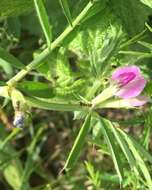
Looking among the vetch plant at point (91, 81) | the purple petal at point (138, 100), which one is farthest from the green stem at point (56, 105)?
the purple petal at point (138, 100)

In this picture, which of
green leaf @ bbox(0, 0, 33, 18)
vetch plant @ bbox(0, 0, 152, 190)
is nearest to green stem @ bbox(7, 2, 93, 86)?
vetch plant @ bbox(0, 0, 152, 190)

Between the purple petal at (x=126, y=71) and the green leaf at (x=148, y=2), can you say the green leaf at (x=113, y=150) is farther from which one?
the green leaf at (x=148, y=2)

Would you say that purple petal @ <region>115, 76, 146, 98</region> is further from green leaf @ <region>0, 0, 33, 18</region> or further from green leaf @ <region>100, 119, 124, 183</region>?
green leaf @ <region>0, 0, 33, 18</region>

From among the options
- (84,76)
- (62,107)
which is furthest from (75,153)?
(84,76)

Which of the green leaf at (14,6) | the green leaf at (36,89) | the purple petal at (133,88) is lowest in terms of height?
the purple petal at (133,88)

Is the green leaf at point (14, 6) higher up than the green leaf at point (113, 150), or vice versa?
the green leaf at point (14, 6)

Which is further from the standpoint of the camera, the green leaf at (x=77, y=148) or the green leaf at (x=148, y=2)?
the green leaf at (x=148, y=2)

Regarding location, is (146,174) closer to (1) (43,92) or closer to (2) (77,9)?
(1) (43,92)
